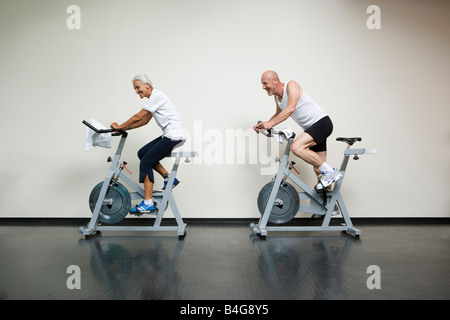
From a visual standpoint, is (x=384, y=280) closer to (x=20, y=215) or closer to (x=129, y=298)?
(x=129, y=298)

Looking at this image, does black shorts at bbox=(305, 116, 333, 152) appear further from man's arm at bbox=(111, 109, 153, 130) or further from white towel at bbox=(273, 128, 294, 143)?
man's arm at bbox=(111, 109, 153, 130)

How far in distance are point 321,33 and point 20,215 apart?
435cm

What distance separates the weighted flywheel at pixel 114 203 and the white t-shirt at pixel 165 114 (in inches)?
28.8

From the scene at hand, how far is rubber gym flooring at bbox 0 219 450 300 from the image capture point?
1901 mm

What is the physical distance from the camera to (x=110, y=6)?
399 centimetres

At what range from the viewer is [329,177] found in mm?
3182

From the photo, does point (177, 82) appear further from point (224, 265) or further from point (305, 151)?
point (224, 265)

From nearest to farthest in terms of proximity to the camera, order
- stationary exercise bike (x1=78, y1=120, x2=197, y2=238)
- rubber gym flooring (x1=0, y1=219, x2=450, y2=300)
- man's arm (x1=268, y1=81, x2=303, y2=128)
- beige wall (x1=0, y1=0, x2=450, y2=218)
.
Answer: rubber gym flooring (x1=0, y1=219, x2=450, y2=300)
man's arm (x1=268, y1=81, x2=303, y2=128)
stationary exercise bike (x1=78, y1=120, x2=197, y2=238)
beige wall (x1=0, y1=0, x2=450, y2=218)

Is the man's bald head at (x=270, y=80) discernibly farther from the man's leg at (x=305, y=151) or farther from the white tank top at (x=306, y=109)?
the man's leg at (x=305, y=151)

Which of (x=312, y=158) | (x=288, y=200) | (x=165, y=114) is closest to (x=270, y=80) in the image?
(x=312, y=158)

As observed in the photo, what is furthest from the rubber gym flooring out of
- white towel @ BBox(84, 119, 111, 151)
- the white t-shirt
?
Result: the white t-shirt

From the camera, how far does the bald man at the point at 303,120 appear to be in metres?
3.18

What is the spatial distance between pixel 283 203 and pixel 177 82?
1951 millimetres

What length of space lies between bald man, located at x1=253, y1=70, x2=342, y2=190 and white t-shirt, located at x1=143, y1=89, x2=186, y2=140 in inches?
30.8
